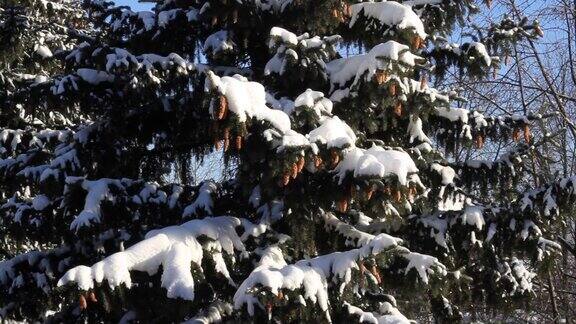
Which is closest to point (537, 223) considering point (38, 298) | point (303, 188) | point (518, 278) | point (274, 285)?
point (518, 278)

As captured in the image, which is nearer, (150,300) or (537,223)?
(150,300)

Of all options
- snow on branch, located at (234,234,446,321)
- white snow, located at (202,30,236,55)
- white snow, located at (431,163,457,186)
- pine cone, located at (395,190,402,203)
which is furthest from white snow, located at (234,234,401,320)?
white snow, located at (202,30,236,55)

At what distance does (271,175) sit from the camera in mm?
4297

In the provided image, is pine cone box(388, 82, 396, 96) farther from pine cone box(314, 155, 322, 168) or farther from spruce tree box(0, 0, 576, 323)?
pine cone box(314, 155, 322, 168)

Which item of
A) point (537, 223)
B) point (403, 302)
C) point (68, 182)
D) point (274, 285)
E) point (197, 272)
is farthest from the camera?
point (403, 302)

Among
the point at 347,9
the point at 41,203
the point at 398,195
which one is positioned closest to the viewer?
the point at 398,195

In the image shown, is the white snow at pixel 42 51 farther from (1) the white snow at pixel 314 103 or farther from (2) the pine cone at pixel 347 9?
(1) the white snow at pixel 314 103

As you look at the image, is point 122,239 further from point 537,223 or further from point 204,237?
point 537,223

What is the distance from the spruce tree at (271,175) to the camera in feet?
14.1

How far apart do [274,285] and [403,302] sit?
320 centimetres

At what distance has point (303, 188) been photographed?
15.9 feet

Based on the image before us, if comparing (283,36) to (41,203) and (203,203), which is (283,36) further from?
(41,203)

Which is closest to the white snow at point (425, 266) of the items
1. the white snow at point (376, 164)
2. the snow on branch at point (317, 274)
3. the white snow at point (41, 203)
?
the snow on branch at point (317, 274)

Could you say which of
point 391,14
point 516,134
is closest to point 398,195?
point 391,14
